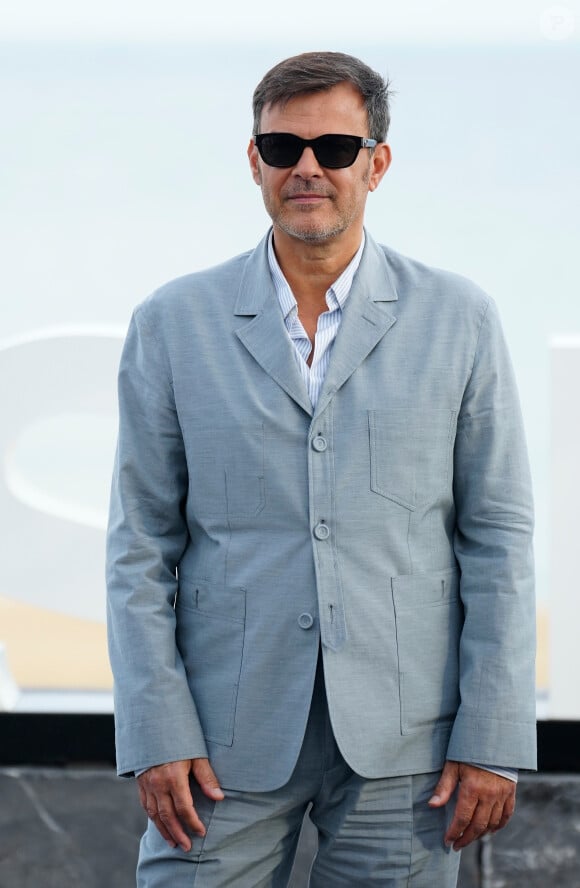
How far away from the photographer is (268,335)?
1.71 meters

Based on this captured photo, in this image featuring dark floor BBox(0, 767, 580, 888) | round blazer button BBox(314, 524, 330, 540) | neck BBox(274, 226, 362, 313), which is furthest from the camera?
dark floor BBox(0, 767, 580, 888)

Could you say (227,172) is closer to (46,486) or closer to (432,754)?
(46,486)

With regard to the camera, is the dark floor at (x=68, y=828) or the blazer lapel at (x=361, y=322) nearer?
the blazer lapel at (x=361, y=322)

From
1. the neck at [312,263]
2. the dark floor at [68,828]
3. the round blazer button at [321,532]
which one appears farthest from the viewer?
the dark floor at [68,828]

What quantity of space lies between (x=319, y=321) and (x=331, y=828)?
75cm

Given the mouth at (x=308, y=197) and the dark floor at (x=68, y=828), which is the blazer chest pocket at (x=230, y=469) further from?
the dark floor at (x=68, y=828)

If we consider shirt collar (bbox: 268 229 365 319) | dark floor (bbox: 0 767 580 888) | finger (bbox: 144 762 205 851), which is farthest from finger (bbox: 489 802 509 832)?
dark floor (bbox: 0 767 580 888)

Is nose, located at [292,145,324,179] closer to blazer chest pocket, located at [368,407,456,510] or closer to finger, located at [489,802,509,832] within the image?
blazer chest pocket, located at [368,407,456,510]

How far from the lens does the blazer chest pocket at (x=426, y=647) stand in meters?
1.68

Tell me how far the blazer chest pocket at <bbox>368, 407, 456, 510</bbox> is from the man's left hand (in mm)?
393

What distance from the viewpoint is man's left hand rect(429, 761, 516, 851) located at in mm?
1670

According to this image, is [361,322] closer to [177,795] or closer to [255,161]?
[255,161]

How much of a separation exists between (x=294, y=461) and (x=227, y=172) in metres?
1.40

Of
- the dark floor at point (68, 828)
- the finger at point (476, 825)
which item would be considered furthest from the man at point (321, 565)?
the dark floor at point (68, 828)
